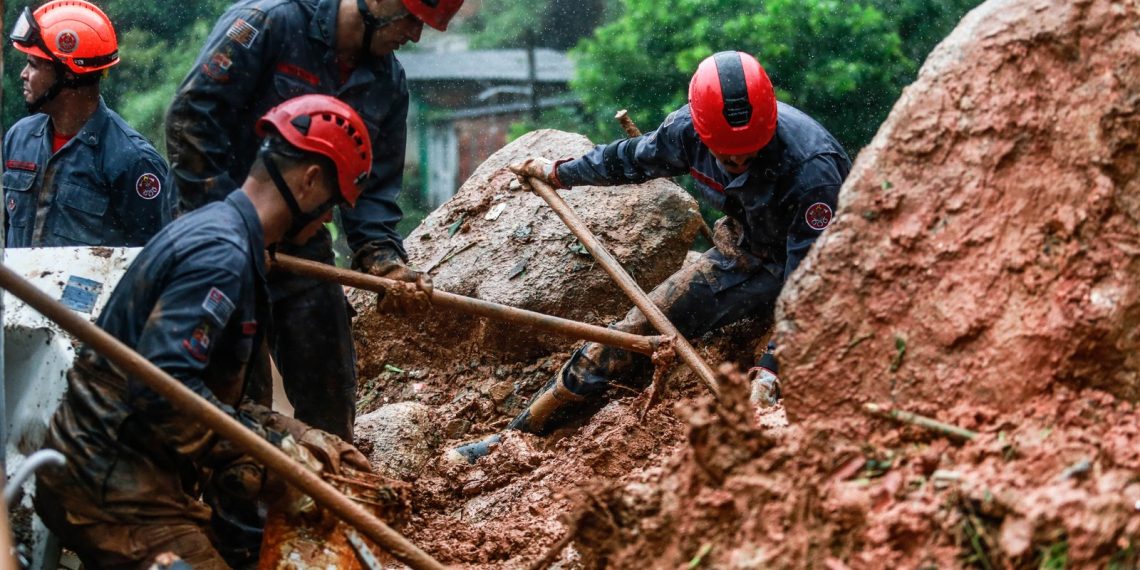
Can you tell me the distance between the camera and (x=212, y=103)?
14.6 ft

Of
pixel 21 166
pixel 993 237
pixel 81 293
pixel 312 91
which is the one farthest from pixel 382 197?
pixel 993 237

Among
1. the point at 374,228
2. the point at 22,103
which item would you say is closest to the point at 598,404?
the point at 374,228

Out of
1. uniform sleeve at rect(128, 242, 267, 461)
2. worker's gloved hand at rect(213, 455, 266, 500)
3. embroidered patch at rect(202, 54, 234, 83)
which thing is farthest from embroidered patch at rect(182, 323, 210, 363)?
embroidered patch at rect(202, 54, 234, 83)

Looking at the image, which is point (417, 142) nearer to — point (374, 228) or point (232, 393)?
point (374, 228)

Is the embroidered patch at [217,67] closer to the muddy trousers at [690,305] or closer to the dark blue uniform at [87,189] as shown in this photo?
the dark blue uniform at [87,189]

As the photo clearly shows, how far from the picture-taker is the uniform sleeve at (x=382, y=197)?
497 centimetres

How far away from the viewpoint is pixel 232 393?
3.72 m

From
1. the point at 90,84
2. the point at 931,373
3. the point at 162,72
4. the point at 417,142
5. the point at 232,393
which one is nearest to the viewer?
the point at 931,373

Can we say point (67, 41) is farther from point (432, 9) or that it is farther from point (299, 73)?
point (432, 9)

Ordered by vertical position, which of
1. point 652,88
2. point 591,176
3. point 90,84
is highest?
point 90,84

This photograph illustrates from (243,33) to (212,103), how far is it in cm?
31

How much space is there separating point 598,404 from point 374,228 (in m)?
1.64

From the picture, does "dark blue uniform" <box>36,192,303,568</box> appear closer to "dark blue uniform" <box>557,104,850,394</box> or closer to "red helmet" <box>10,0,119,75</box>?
"dark blue uniform" <box>557,104,850,394</box>

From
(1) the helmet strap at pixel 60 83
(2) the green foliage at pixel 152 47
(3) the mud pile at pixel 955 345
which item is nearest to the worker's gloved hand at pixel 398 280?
(3) the mud pile at pixel 955 345
